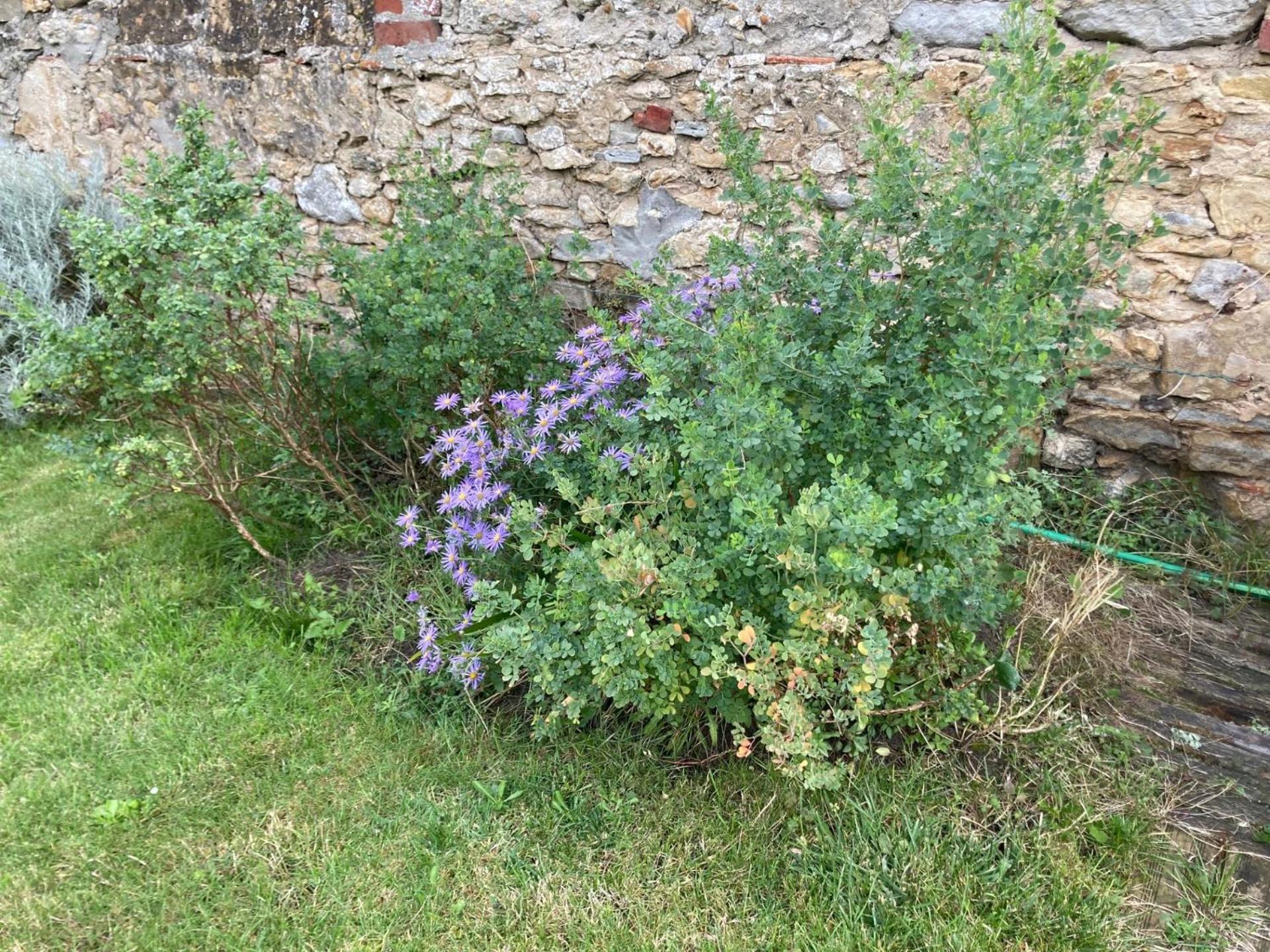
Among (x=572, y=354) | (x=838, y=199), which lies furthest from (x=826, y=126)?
(x=572, y=354)

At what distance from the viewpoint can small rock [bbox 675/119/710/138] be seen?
3.46m

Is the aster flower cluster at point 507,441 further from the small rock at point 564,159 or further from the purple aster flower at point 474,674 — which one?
the small rock at point 564,159

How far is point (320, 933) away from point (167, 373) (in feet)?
5.86

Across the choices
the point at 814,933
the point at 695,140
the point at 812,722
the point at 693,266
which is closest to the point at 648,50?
the point at 695,140

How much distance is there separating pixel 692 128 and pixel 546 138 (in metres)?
0.67

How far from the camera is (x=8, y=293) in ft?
8.39

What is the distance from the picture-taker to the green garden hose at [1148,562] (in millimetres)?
2840

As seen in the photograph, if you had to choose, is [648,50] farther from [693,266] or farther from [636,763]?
[636,763]

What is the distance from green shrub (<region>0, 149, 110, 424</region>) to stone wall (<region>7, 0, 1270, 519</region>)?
272 millimetres

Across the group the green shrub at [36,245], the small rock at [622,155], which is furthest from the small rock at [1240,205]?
the green shrub at [36,245]

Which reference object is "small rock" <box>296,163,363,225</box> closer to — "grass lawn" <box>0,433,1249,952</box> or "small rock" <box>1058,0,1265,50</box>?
"grass lawn" <box>0,433,1249,952</box>

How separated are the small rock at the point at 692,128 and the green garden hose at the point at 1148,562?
6.16ft

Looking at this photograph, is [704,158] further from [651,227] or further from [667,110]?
[651,227]

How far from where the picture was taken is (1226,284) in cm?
288
